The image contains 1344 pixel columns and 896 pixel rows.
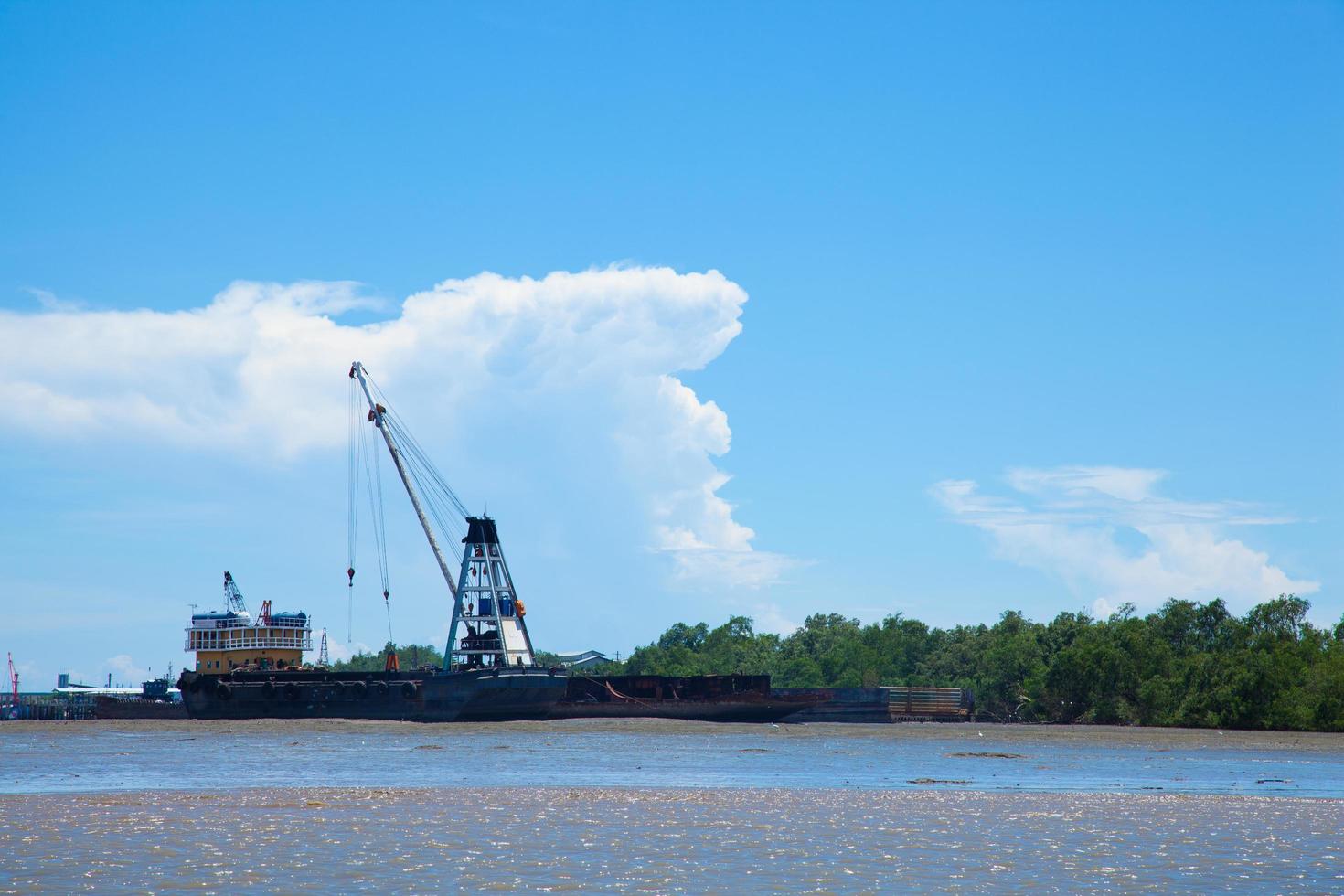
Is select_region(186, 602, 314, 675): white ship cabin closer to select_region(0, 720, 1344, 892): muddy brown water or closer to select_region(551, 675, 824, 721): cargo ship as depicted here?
select_region(551, 675, 824, 721): cargo ship

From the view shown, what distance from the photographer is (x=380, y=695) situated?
325 feet

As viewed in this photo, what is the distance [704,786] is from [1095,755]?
24.9 meters

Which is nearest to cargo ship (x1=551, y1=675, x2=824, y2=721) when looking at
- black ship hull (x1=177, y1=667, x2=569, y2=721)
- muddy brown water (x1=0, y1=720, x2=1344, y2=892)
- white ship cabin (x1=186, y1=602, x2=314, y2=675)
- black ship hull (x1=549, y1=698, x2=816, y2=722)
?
black ship hull (x1=549, y1=698, x2=816, y2=722)

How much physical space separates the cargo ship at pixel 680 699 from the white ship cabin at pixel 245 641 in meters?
23.3

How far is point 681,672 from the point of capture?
591 feet

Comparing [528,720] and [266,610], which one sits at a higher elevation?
[266,610]

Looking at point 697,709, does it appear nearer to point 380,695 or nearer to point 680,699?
point 680,699

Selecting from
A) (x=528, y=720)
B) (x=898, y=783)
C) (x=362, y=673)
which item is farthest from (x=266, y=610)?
(x=898, y=783)

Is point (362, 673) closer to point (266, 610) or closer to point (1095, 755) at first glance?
point (266, 610)

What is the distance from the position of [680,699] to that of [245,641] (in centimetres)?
3595

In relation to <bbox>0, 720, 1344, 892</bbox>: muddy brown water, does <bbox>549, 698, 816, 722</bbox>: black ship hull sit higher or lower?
lower

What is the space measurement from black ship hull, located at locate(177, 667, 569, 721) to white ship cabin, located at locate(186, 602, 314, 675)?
267 inches

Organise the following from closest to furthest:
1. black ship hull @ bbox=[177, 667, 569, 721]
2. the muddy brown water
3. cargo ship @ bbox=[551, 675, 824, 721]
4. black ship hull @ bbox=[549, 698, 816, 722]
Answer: the muddy brown water → black ship hull @ bbox=[177, 667, 569, 721] → black ship hull @ bbox=[549, 698, 816, 722] → cargo ship @ bbox=[551, 675, 824, 721]

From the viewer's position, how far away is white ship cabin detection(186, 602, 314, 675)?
362 ft
